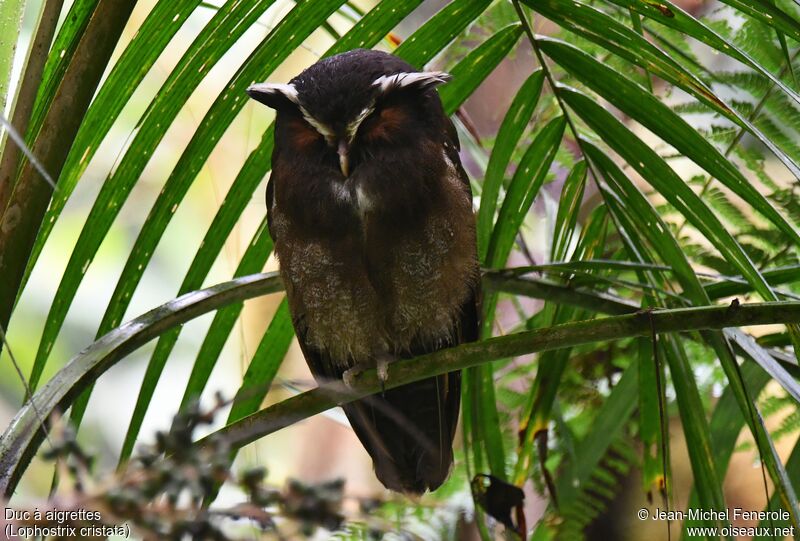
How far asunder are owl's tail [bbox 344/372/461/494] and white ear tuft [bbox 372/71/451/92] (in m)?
0.66

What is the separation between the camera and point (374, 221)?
5.42ft

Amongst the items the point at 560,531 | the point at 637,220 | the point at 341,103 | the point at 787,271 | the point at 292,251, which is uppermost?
the point at 341,103

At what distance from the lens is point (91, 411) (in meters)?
4.21

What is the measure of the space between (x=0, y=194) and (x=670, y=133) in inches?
35.5

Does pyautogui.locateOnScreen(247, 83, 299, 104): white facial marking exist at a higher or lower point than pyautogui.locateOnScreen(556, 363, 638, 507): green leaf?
higher

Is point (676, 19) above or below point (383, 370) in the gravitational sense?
above

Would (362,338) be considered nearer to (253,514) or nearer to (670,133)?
(670,133)

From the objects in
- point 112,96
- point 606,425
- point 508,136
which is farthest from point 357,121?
point 606,425

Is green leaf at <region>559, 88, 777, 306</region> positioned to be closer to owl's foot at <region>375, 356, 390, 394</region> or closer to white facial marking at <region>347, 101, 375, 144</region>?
white facial marking at <region>347, 101, 375, 144</region>

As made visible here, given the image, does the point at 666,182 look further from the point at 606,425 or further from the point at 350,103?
the point at 606,425

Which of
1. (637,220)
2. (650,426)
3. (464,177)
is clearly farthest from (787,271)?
(464,177)

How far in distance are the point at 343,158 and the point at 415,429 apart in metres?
0.64

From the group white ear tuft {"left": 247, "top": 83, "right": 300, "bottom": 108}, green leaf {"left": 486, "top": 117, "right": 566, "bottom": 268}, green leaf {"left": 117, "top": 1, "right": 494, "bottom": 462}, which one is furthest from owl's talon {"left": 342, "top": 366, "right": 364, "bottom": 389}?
white ear tuft {"left": 247, "top": 83, "right": 300, "bottom": 108}

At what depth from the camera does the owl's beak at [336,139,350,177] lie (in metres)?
1.57
